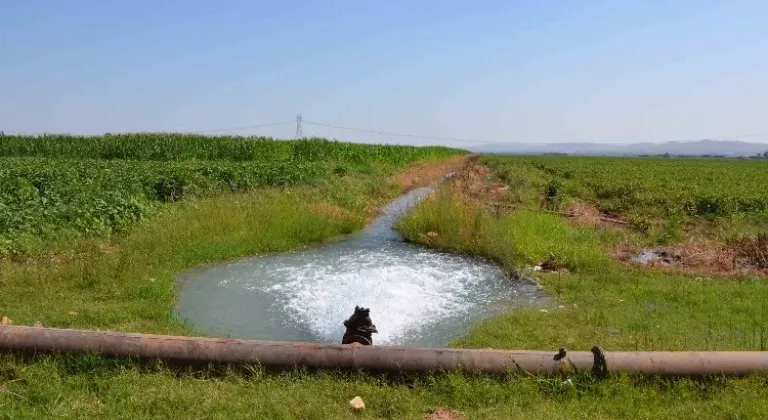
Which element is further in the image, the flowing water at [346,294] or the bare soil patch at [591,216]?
the bare soil patch at [591,216]

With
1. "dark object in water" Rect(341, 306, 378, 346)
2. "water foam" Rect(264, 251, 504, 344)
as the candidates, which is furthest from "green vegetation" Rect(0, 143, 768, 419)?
"water foam" Rect(264, 251, 504, 344)

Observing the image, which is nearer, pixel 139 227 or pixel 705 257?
pixel 705 257

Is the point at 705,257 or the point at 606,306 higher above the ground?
the point at 705,257

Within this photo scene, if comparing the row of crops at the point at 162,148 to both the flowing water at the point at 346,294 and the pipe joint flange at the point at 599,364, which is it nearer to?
the flowing water at the point at 346,294

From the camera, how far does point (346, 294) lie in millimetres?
9930

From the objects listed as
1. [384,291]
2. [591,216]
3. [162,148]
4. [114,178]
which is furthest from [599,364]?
[162,148]

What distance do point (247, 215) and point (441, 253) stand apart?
486 cm

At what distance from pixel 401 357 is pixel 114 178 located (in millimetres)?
14580

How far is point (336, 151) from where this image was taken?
119ft

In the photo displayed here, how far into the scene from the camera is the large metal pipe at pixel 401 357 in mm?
5555

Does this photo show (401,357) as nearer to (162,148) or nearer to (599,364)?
(599,364)

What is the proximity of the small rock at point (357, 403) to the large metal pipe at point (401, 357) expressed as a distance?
48 cm

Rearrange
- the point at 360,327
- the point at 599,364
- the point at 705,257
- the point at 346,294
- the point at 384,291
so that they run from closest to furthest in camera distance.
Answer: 1. the point at 599,364
2. the point at 360,327
3. the point at 346,294
4. the point at 384,291
5. the point at 705,257

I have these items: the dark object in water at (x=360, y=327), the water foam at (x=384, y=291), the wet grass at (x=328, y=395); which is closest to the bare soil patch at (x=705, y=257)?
the water foam at (x=384, y=291)
